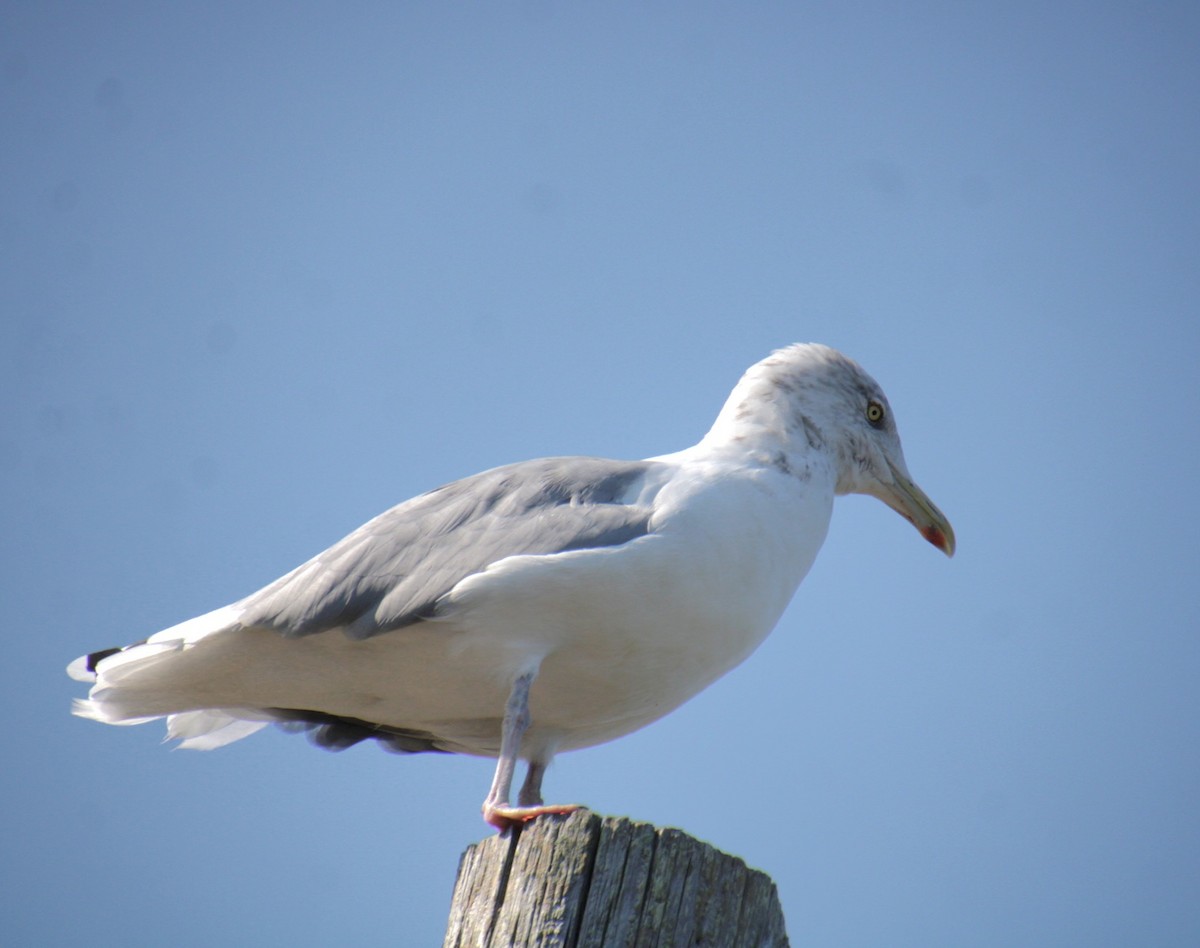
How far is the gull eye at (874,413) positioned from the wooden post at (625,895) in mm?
3310

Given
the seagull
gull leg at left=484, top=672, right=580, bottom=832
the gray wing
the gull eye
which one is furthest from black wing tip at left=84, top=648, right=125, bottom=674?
the gull eye

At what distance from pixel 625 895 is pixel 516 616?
1.61 m

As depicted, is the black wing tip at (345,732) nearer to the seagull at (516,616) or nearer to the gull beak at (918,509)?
the seagull at (516,616)

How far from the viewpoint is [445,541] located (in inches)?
203

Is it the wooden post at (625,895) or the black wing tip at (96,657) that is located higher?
the black wing tip at (96,657)

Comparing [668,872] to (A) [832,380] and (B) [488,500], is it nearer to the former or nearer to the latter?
(B) [488,500]

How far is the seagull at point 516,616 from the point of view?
491 cm

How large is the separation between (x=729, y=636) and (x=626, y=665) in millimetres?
424

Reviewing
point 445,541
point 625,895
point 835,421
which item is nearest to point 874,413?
point 835,421

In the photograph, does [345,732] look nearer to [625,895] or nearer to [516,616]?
[516,616]

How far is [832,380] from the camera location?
636cm

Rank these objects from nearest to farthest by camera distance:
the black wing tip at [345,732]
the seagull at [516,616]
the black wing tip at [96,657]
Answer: the seagull at [516,616] → the black wing tip at [96,657] → the black wing tip at [345,732]

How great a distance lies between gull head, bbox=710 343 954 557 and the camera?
20.0 feet

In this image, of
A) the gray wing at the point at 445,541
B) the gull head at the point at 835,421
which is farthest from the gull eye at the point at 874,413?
the gray wing at the point at 445,541
